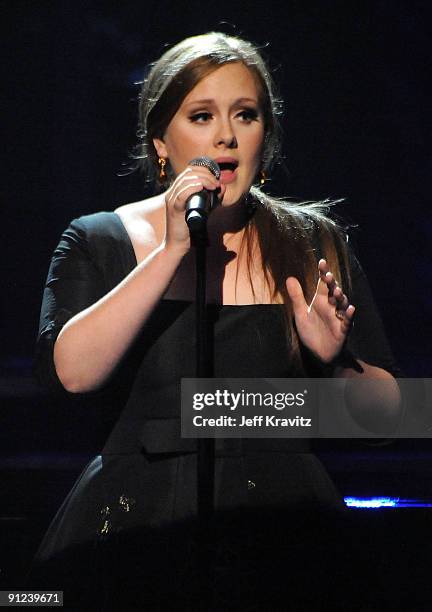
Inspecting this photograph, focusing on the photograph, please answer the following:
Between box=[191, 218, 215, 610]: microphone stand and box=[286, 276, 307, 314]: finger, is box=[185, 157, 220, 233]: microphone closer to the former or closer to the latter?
box=[191, 218, 215, 610]: microphone stand

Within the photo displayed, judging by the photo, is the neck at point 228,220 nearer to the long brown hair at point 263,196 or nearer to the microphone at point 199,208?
the long brown hair at point 263,196

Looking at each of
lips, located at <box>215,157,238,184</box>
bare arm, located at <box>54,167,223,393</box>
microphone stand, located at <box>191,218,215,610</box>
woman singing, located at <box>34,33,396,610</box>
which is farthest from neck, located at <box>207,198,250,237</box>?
microphone stand, located at <box>191,218,215,610</box>

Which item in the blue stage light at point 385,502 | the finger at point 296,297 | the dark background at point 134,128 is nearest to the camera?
the finger at point 296,297

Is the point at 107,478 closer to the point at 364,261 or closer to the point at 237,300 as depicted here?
the point at 237,300

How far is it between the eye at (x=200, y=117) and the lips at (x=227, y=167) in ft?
0.26

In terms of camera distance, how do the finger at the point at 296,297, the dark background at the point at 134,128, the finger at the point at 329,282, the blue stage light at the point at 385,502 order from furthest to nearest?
the dark background at the point at 134,128, the blue stage light at the point at 385,502, the finger at the point at 296,297, the finger at the point at 329,282

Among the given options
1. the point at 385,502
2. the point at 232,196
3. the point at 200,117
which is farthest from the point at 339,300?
the point at 385,502

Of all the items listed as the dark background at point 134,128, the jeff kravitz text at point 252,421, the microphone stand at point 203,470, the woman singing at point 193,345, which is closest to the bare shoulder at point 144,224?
the woman singing at point 193,345

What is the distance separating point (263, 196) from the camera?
4.66ft

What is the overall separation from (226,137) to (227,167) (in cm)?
4

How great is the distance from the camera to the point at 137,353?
48.5 inches

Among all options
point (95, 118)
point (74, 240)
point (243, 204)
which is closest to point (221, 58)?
point (243, 204)

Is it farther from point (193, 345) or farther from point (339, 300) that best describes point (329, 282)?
point (193, 345)

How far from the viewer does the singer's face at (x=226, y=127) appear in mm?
1214
